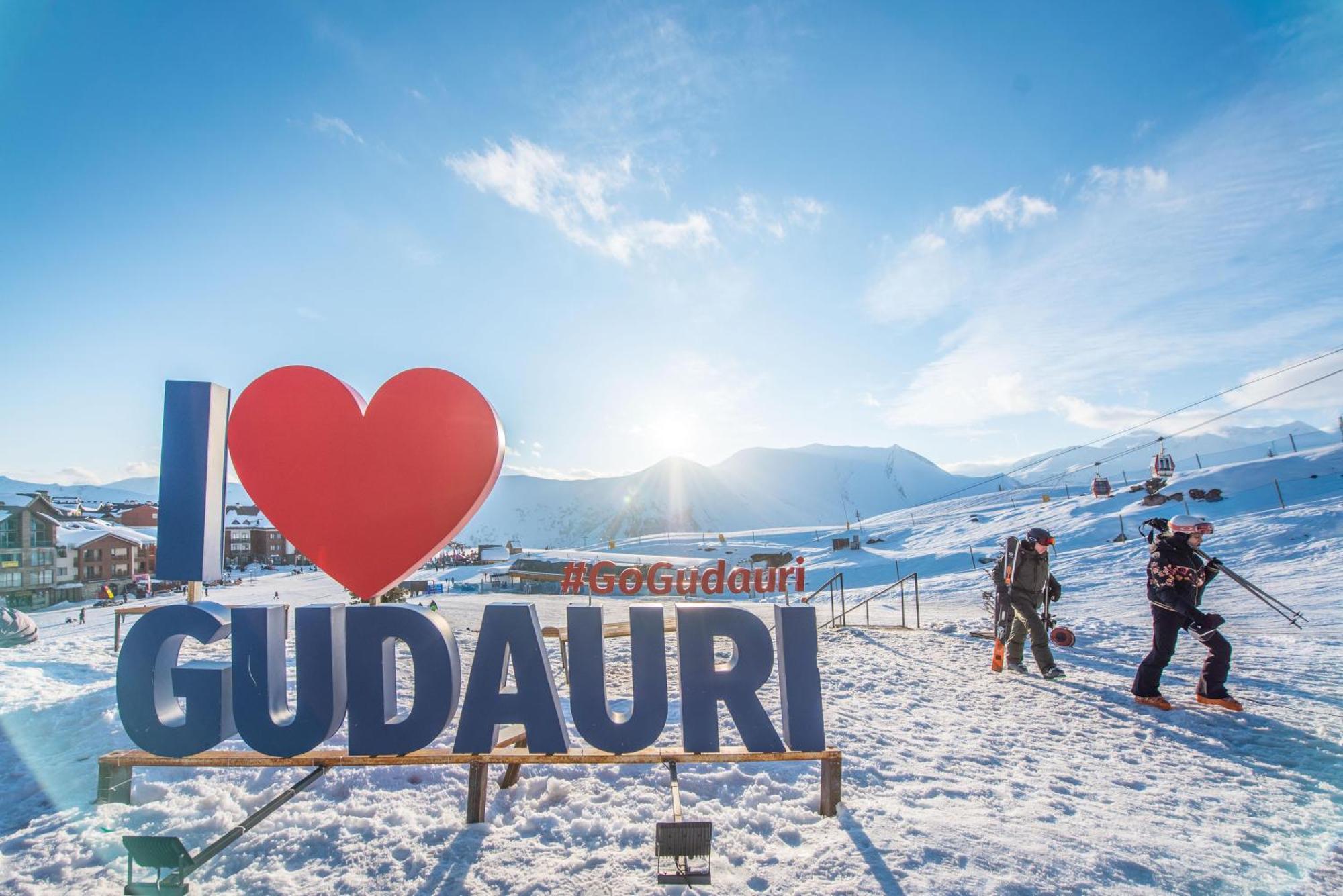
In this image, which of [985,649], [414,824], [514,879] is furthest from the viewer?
[985,649]

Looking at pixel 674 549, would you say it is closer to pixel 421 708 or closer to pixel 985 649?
pixel 985 649

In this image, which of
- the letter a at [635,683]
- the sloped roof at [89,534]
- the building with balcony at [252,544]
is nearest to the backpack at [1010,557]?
the letter a at [635,683]

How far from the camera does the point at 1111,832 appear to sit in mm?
3777

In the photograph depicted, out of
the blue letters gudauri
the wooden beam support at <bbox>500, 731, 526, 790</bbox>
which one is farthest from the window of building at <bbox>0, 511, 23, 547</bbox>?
the wooden beam support at <bbox>500, 731, 526, 790</bbox>

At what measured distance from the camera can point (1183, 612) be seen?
19.2 ft

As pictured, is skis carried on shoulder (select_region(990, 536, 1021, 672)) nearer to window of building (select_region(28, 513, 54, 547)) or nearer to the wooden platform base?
the wooden platform base

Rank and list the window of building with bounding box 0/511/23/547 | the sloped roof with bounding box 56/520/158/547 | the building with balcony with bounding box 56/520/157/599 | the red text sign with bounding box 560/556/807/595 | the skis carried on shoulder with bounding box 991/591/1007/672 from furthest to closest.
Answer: the sloped roof with bounding box 56/520/158/547 < the building with balcony with bounding box 56/520/157/599 < the window of building with bounding box 0/511/23/547 < the red text sign with bounding box 560/556/807/595 < the skis carried on shoulder with bounding box 991/591/1007/672

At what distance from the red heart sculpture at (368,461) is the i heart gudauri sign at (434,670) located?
0.8 inches

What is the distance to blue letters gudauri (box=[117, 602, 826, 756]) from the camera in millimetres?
4270

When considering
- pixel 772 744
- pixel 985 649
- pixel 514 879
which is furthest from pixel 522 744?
pixel 985 649

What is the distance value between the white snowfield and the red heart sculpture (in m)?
1.83

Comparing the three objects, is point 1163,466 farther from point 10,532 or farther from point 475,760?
point 10,532

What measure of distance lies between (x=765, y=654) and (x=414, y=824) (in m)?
2.82

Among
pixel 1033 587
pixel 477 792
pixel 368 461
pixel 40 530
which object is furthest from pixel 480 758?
pixel 40 530
